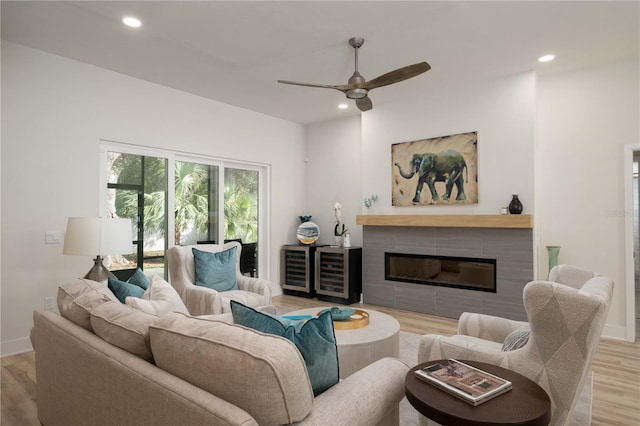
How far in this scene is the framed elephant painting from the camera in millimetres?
4656

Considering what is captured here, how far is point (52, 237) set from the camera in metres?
3.66

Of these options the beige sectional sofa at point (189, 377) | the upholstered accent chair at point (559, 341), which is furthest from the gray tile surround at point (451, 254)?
the beige sectional sofa at point (189, 377)

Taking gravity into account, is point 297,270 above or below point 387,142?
below

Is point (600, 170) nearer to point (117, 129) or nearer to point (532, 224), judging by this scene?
point (532, 224)

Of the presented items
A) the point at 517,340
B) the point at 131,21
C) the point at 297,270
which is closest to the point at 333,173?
the point at 297,270

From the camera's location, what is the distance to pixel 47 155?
12.0 feet

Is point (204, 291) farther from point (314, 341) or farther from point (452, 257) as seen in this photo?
point (452, 257)

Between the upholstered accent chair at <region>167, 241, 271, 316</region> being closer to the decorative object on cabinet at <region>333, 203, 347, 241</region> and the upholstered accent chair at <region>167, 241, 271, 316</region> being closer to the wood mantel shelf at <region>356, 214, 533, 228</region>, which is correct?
the wood mantel shelf at <region>356, 214, 533, 228</region>

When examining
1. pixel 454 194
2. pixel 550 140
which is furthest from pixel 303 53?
pixel 550 140

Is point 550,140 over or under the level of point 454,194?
over

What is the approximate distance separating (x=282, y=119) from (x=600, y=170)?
437 cm

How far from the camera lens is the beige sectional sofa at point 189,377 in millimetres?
1085

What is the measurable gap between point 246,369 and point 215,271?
2907 millimetres

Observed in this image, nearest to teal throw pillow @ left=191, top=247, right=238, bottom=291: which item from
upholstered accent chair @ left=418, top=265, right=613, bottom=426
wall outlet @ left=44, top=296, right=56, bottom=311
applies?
wall outlet @ left=44, top=296, right=56, bottom=311
